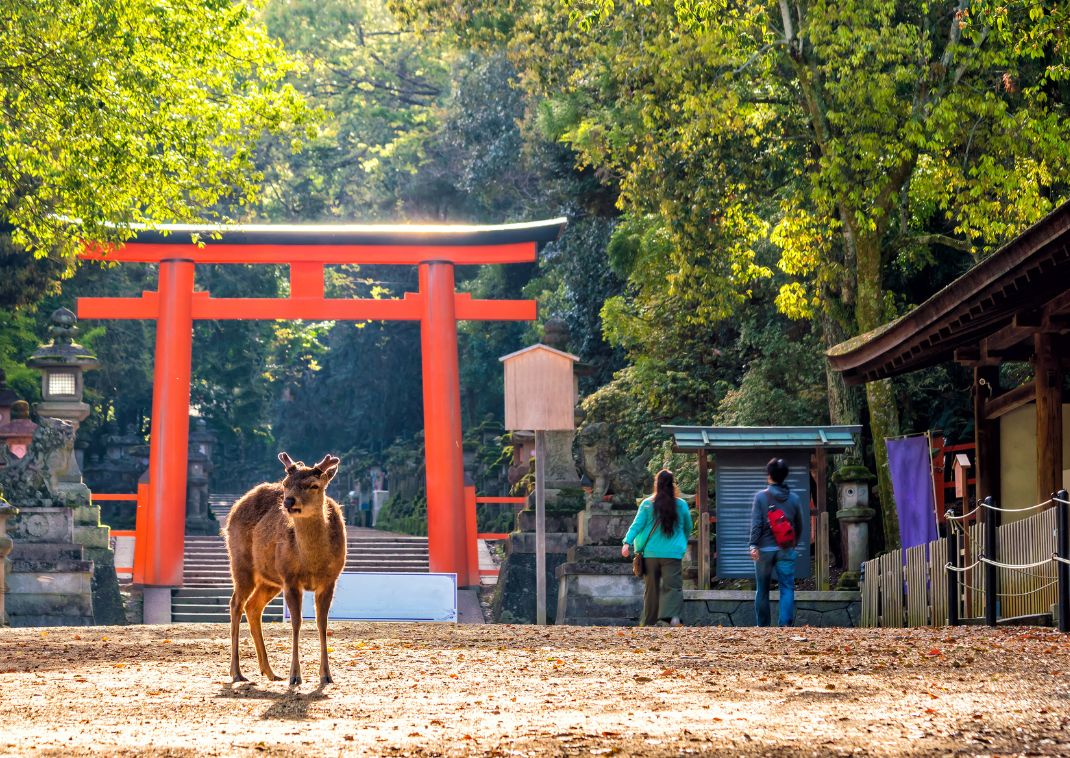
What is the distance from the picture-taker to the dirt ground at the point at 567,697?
6.30 metres

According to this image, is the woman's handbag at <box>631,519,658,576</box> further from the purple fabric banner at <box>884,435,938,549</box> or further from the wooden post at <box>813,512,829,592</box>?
the wooden post at <box>813,512,829,592</box>

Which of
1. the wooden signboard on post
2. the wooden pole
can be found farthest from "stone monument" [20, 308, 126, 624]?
the wooden pole

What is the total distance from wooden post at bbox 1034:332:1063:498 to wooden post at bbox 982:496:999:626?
0.89 meters

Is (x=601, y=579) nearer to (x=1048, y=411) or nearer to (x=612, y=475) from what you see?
(x=612, y=475)

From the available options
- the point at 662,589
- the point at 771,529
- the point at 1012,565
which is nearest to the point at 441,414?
the point at 662,589

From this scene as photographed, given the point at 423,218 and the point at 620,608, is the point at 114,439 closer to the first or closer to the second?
the point at 423,218

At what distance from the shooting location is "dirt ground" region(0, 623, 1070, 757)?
630 centimetres

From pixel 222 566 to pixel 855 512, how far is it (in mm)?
15147

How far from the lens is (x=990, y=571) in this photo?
13492 mm

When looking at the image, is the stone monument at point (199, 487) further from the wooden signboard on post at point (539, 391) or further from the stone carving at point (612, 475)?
the wooden signboard on post at point (539, 391)

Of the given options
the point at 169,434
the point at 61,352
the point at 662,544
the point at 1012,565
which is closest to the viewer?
the point at 1012,565

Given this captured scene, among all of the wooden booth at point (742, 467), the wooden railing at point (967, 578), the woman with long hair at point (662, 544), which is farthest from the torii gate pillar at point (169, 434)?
the woman with long hair at point (662, 544)

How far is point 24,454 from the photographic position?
2389 centimetres

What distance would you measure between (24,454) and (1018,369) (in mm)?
14349
